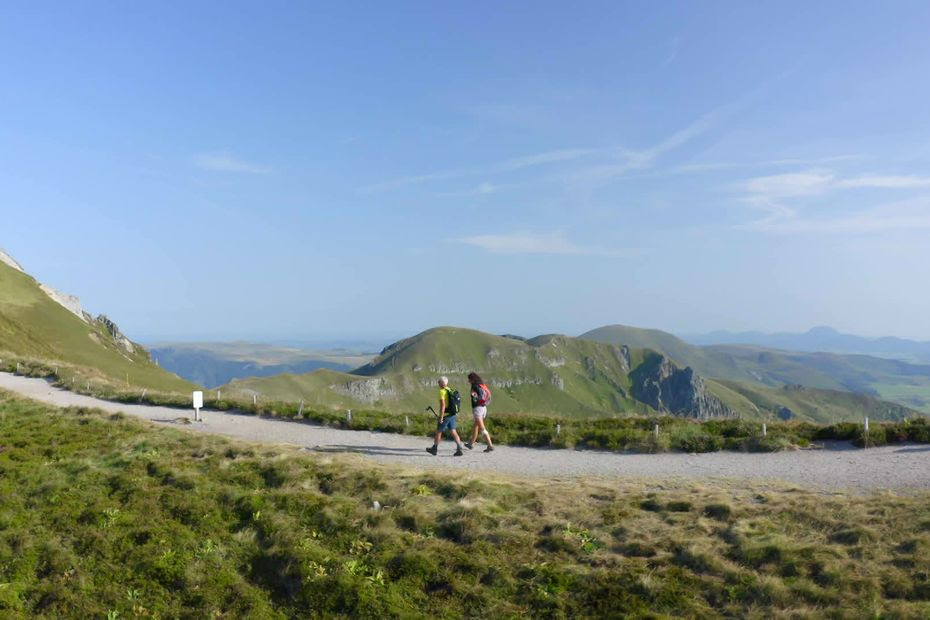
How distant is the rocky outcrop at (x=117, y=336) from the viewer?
14306cm

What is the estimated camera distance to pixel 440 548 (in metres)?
13.3

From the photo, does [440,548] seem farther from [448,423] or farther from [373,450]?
[373,450]

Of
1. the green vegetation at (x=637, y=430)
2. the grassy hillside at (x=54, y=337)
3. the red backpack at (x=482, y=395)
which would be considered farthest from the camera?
the grassy hillside at (x=54, y=337)

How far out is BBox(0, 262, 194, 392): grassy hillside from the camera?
86875mm

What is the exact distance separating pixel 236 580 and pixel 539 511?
7130mm

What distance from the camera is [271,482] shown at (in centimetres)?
1786

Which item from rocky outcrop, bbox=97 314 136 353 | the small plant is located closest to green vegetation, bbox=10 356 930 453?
the small plant

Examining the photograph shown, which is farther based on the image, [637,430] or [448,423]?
[637,430]

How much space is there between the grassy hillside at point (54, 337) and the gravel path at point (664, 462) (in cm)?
6409

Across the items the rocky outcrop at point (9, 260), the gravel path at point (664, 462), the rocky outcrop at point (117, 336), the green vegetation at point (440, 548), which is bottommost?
the green vegetation at point (440, 548)

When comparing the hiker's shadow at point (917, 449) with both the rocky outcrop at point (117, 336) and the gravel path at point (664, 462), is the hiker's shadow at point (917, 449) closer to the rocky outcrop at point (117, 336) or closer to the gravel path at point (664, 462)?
the gravel path at point (664, 462)

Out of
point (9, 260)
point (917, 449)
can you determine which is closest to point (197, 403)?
point (917, 449)

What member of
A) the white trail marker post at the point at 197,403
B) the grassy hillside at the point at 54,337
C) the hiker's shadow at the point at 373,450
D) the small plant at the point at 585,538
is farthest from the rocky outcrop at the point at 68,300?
the small plant at the point at 585,538

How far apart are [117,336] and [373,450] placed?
6193 inches
